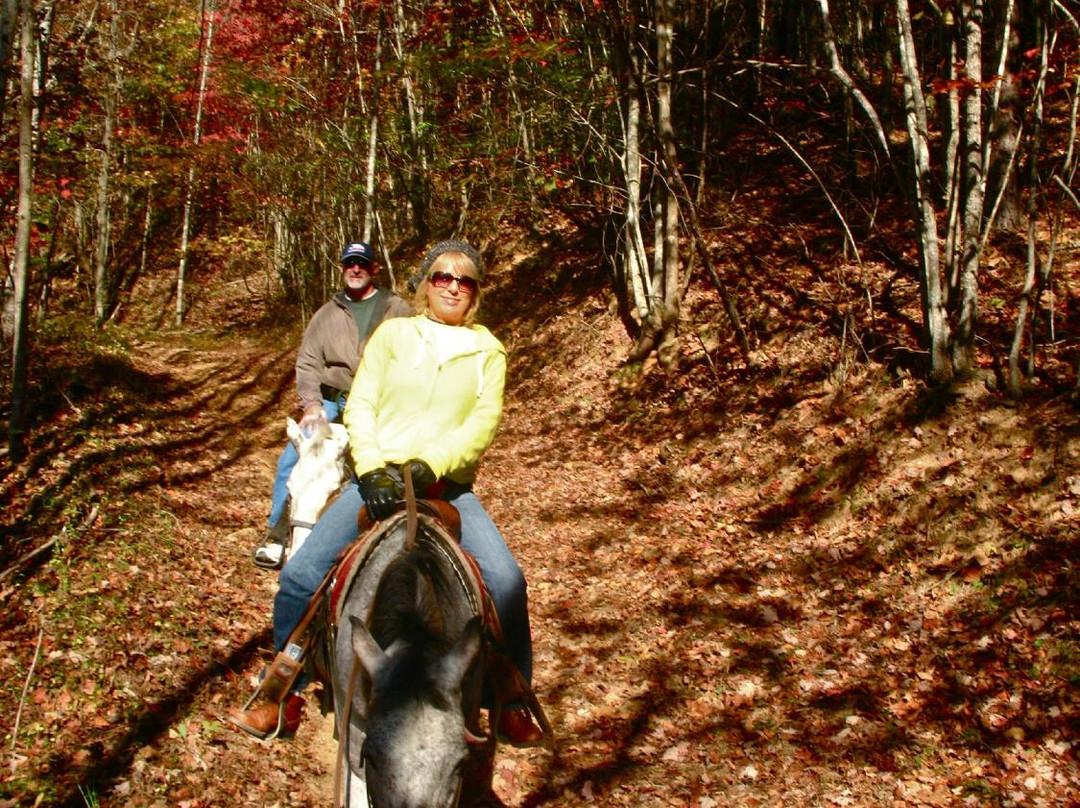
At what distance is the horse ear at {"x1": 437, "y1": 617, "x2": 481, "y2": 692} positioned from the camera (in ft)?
9.56

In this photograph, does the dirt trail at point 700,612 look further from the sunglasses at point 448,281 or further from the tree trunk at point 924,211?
the sunglasses at point 448,281

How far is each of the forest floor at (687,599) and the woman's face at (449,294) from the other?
329 cm

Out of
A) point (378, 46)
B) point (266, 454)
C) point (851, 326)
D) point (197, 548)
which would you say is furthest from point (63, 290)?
point (851, 326)

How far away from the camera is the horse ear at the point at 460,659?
9.56 ft

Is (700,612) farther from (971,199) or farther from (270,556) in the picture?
(971,199)

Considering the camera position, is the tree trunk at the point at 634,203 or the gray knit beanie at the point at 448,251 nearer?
the gray knit beanie at the point at 448,251

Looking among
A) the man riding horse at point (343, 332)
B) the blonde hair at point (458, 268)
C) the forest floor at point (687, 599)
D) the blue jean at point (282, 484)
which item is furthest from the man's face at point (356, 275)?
the forest floor at point (687, 599)

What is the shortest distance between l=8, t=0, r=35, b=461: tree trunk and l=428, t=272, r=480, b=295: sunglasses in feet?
19.7

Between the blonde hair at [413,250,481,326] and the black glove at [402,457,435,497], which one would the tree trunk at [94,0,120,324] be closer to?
the blonde hair at [413,250,481,326]

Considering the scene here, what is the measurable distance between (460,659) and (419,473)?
1.16 meters

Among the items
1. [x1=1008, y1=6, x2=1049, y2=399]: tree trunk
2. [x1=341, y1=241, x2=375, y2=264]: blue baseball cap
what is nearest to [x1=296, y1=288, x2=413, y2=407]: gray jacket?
[x1=341, y1=241, x2=375, y2=264]: blue baseball cap

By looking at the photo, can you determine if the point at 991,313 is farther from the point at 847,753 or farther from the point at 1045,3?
the point at 847,753

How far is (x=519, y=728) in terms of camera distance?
4199mm

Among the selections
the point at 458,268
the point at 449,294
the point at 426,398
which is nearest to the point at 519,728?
the point at 426,398
